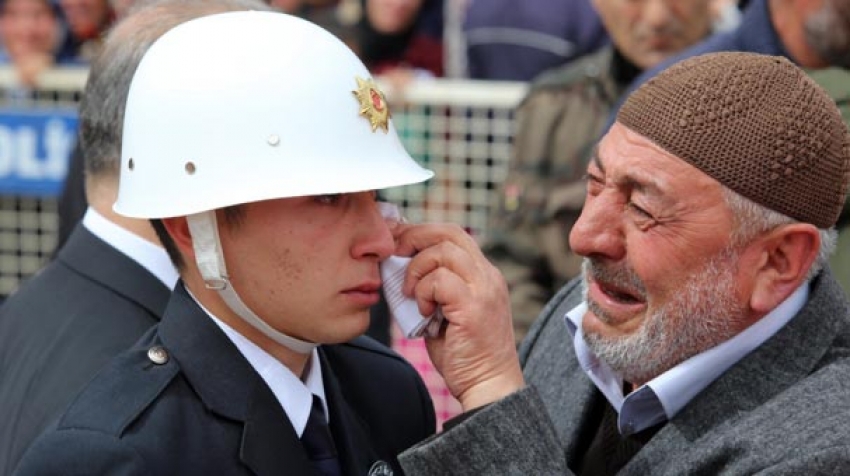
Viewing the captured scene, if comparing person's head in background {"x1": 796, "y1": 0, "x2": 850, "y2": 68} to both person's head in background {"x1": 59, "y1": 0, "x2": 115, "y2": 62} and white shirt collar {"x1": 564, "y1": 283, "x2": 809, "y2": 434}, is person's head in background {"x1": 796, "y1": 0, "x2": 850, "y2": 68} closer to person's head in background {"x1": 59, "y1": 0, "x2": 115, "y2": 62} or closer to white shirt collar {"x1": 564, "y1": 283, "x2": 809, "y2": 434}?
white shirt collar {"x1": 564, "y1": 283, "x2": 809, "y2": 434}

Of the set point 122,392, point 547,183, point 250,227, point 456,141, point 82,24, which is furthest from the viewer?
point 82,24

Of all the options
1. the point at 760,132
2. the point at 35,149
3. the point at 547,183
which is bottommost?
the point at 35,149

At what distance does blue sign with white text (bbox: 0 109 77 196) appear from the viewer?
6.90 metres

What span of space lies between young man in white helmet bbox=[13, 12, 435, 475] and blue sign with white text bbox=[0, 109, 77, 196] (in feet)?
13.6

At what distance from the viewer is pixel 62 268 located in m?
3.61

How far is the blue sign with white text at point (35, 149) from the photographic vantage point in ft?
22.6

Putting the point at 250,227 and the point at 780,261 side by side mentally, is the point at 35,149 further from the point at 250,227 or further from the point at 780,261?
the point at 780,261

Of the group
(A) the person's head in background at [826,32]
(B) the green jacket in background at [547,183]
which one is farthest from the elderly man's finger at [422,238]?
(B) the green jacket in background at [547,183]

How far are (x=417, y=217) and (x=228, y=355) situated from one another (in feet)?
12.8

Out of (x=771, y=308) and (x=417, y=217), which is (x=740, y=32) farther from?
(x=417, y=217)

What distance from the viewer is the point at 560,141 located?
531cm

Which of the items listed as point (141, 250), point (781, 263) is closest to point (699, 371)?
point (781, 263)

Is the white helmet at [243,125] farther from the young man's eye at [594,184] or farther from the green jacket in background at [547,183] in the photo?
the green jacket in background at [547,183]

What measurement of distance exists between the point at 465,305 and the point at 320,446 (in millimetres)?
385
